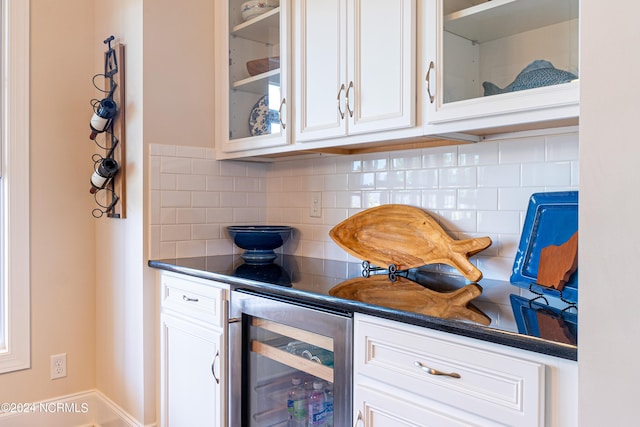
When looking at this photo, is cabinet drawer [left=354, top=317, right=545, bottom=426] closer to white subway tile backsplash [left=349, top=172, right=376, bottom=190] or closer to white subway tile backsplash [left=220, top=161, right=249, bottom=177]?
white subway tile backsplash [left=349, top=172, right=376, bottom=190]

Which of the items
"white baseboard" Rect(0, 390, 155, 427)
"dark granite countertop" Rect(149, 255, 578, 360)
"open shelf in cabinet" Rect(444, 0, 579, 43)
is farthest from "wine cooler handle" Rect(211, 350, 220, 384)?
"open shelf in cabinet" Rect(444, 0, 579, 43)

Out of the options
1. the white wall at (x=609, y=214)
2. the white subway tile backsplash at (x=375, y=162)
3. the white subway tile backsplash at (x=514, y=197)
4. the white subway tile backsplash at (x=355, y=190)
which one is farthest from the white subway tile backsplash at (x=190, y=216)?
the white wall at (x=609, y=214)

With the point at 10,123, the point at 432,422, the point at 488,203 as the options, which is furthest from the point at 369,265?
the point at 10,123

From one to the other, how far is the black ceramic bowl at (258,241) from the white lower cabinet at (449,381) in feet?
3.30

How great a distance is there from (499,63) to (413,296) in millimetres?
744

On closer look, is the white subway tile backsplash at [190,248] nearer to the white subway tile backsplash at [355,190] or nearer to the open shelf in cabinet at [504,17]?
the white subway tile backsplash at [355,190]

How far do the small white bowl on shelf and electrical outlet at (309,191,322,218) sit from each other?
88 cm

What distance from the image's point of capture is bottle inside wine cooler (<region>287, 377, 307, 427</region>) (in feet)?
5.37

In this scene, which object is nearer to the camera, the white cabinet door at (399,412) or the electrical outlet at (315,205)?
the white cabinet door at (399,412)

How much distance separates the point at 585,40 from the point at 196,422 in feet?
6.16

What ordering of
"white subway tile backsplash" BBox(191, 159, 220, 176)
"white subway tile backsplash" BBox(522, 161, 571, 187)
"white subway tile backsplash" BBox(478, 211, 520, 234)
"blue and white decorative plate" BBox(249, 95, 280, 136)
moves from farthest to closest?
1. "white subway tile backsplash" BBox(191, 159, 220, 176)
2. "blue and white decorative plate" BBox(249, 95, 280, 136)
3. "white subway tile backsplash" BBox(478, 211, 520, 234)
4. "white subway tile backsplash" BBox(522, 161, 571, 187)

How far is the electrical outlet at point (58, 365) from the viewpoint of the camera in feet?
7.86

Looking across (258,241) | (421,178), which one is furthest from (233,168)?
(421,178)

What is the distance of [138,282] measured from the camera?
216 cm
